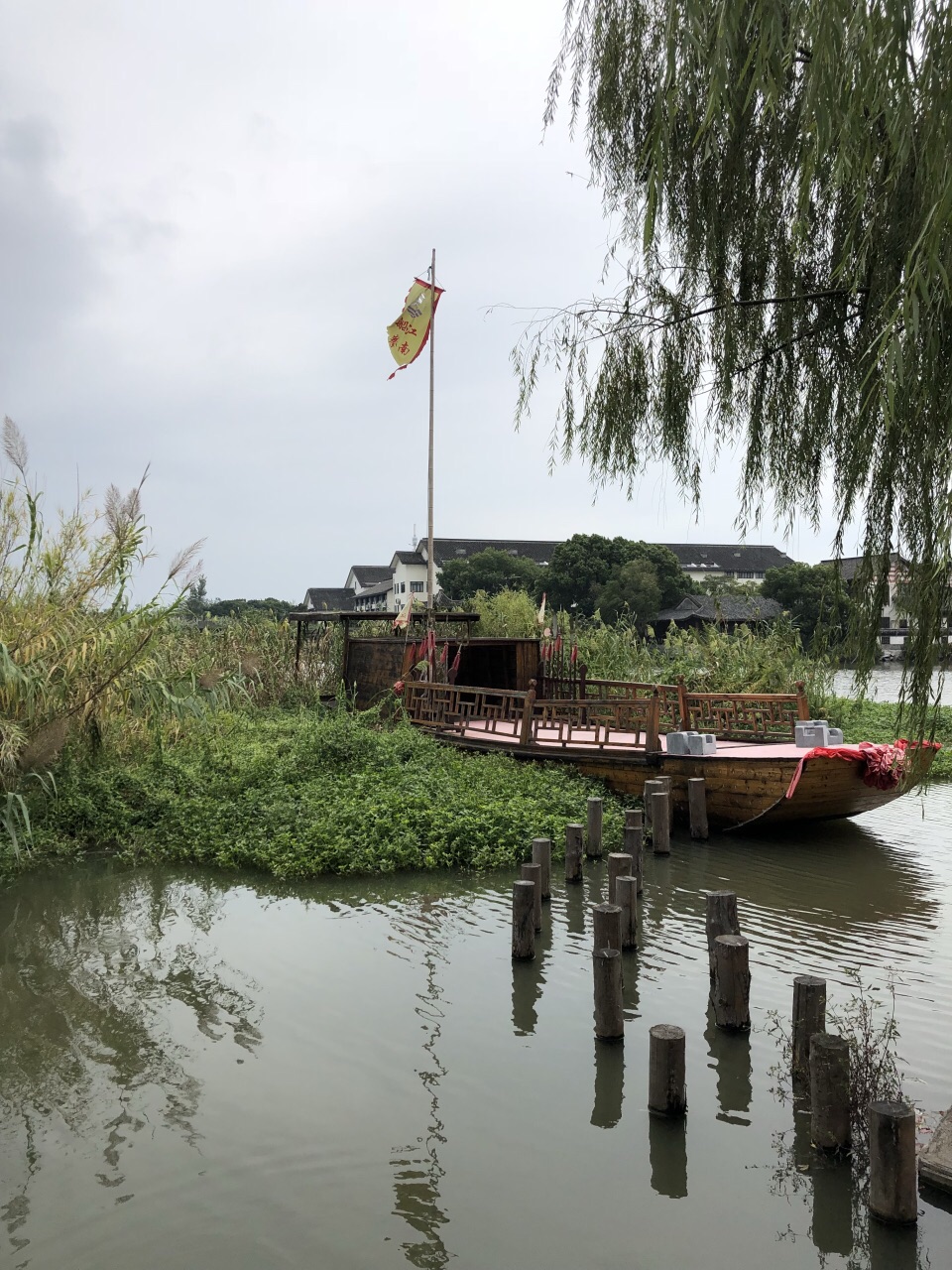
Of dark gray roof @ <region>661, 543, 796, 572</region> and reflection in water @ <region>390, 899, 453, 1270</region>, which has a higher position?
dark gray roof @ <region>661, 543, 796, 572</region>

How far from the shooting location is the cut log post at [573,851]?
834 centimetres

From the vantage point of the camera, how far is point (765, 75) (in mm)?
2248

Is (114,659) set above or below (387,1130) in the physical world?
above

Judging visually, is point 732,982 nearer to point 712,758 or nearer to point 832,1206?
point 832,1206

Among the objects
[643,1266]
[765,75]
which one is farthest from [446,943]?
[765,75]

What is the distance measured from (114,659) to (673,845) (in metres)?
5.61

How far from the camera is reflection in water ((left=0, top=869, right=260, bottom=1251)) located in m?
4.40

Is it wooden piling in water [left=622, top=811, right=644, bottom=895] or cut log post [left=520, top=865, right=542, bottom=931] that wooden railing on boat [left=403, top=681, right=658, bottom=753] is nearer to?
wooden piling in water [left=622, top=811, right=644, bottom=895]

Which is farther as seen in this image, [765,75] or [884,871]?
[884,871]

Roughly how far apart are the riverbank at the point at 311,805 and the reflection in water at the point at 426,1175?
114 inches

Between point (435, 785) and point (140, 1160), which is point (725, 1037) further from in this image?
point (435, 785)

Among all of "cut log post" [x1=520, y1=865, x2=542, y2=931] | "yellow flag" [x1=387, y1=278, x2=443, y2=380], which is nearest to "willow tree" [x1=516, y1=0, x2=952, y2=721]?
"cut log post" [x1=520, y1=865, x2=542, y2=931]

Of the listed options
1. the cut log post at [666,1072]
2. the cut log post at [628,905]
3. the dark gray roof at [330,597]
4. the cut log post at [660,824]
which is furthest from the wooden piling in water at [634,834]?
the dark gray roof at [330,597]

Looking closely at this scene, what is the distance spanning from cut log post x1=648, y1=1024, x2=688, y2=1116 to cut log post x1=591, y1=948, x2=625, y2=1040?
2.10ft
